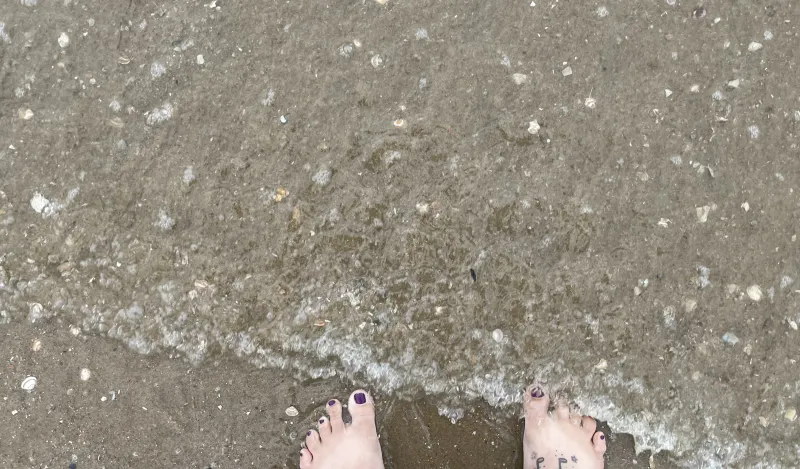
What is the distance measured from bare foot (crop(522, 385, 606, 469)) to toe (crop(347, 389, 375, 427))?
676mm

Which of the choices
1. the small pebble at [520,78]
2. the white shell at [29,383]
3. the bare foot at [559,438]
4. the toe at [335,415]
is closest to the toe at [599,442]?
the bare foot at [559,438]

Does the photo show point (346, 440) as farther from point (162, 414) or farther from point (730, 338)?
point (730, 338)

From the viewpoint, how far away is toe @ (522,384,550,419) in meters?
2.26

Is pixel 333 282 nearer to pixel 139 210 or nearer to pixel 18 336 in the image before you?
pixel 139 210

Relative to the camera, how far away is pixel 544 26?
91.0 inches

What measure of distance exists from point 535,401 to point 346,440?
0.86 m

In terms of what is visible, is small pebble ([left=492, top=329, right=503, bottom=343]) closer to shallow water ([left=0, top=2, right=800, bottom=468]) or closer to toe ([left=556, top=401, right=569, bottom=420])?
shallow water ([left=0, top=2, right=800, bottom=468])

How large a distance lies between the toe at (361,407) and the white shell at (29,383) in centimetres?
133

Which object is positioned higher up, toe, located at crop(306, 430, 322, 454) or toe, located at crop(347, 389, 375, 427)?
toe, located at crop(347, 389, 375, 427)

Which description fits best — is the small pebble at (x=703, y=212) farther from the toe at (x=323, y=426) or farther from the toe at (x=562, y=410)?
the toe at (x=323, y=426)

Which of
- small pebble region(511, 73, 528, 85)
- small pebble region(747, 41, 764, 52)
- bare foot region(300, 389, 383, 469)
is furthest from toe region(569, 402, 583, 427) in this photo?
small pebble region(747, 41, 764, 52)

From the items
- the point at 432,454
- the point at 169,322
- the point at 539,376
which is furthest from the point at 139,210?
the point at 539,376

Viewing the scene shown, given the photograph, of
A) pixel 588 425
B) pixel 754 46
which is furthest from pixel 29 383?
pixel 754 46

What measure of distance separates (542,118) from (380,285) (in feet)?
3.34
